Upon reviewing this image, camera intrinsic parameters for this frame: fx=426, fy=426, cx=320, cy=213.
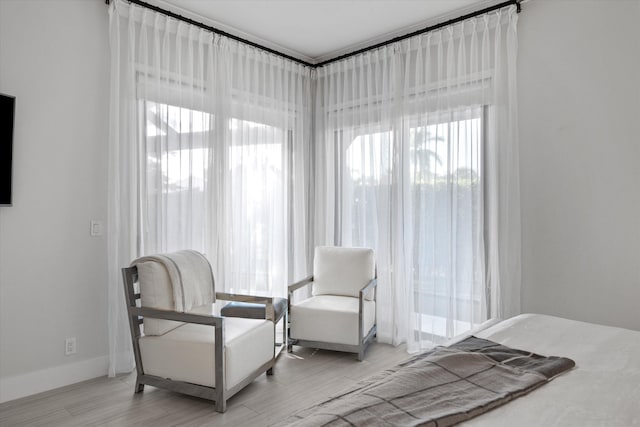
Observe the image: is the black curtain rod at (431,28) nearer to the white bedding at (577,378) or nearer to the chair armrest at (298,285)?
the chair armrest at (298,285)

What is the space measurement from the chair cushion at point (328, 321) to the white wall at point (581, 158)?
1395mm

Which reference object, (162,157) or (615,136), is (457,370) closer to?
(615,136)

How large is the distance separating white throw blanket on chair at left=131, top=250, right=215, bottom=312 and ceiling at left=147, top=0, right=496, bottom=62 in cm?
216

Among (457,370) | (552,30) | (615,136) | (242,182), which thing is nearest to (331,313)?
(242,182)

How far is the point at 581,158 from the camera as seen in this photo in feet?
10.4

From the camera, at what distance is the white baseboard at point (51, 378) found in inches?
113

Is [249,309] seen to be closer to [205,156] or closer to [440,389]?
[205,156]

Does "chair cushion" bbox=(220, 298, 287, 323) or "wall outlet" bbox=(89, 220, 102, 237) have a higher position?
"wall outlet" bbox=(89, 220, 102, 237)

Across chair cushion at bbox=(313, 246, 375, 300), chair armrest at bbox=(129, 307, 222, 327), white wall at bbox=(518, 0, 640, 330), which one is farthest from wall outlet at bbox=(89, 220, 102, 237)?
white wall at bbox=(518, 0, 640, 330)

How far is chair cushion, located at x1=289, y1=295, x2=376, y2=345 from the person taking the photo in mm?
3689

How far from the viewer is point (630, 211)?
2.96m

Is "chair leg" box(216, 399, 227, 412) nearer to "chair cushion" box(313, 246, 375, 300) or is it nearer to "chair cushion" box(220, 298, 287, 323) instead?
"chair cushion" box(220, 298, 287, 323)

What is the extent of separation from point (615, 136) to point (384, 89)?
2.06 metres

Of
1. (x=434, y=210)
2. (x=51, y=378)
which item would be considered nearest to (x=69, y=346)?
(x=51, y=378)
